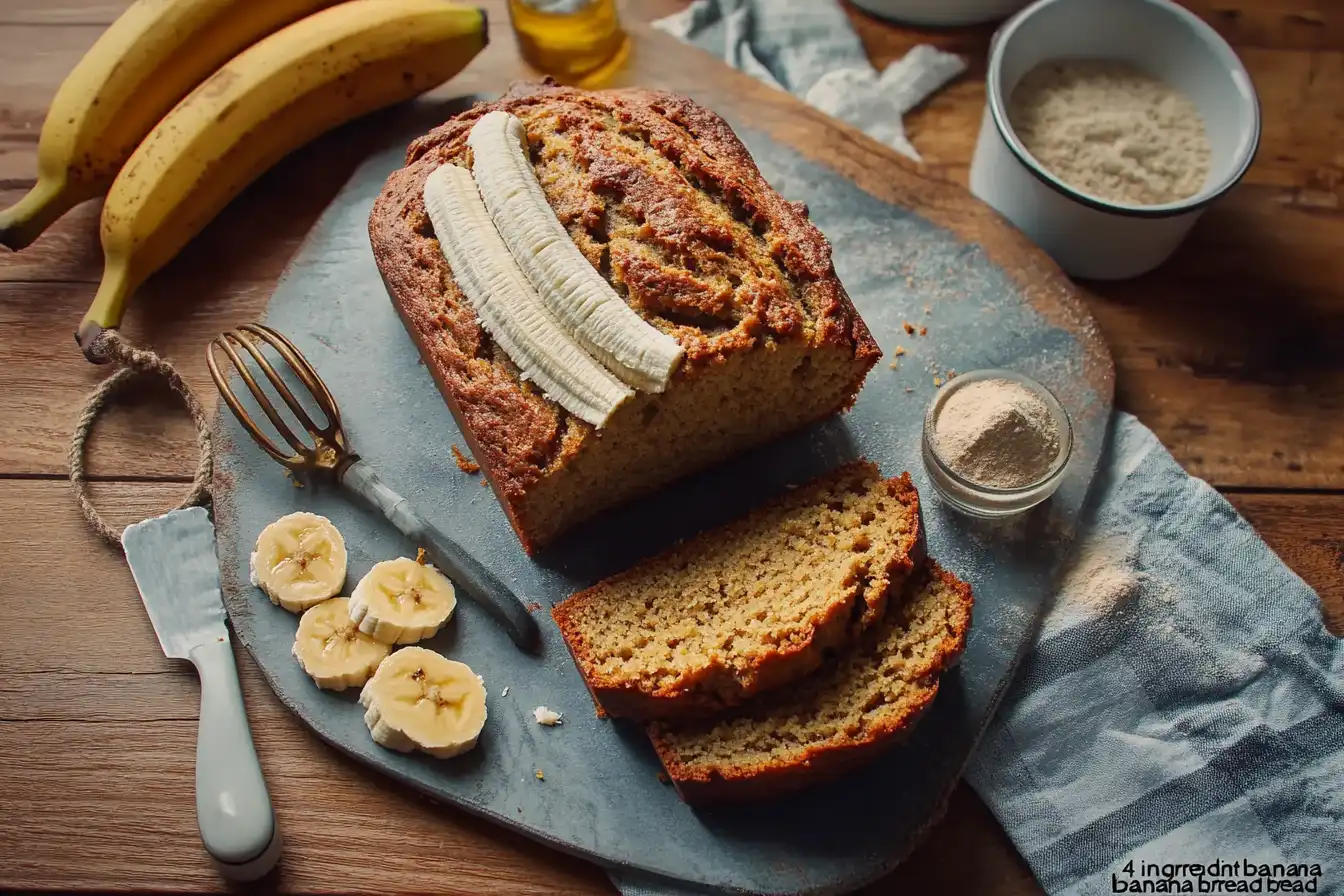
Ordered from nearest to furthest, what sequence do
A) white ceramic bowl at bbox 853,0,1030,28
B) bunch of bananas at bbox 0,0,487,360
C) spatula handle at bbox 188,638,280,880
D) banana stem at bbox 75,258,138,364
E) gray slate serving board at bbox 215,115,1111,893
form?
spatula handle at bbox 188,638,280,880
gray slate serving board at bbox 215,115,1111,893
banana stem at bbox 75,258,138,364
bunch of bananas at bbox 0,0,487,360
white ceramic bowl at bbox 853,0,1030,28

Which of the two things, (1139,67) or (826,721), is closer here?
(826,721)

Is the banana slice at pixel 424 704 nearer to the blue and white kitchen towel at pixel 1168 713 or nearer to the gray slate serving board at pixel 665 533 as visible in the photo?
the gray slate serving board at pixel 665 533

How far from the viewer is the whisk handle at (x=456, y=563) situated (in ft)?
10.6

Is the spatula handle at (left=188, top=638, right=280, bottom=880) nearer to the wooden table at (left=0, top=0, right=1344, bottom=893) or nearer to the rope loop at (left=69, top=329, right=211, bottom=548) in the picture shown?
the wooden table at (left=0, top=0, right=1344, bottom=893)

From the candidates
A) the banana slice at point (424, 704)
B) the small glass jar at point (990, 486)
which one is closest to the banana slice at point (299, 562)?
the banana slice at point (424, 704)

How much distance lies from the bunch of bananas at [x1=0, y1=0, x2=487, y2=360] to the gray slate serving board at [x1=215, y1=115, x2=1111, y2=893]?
11.2 inches

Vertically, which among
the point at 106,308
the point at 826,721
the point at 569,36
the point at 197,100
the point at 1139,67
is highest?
the point at 197,100

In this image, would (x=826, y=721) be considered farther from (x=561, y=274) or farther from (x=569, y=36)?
(x=569, y=36)

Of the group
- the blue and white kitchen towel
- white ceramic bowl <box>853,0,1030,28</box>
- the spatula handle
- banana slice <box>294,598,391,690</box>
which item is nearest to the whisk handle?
banana slice <box>294,598,391,690</box>

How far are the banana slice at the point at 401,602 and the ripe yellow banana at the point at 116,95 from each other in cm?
170

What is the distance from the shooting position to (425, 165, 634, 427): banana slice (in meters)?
3.10

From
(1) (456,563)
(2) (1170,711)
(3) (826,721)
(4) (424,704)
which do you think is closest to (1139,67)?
(2) (1170,711)

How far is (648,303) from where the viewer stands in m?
3.19

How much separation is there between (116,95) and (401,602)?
77.1 inches
